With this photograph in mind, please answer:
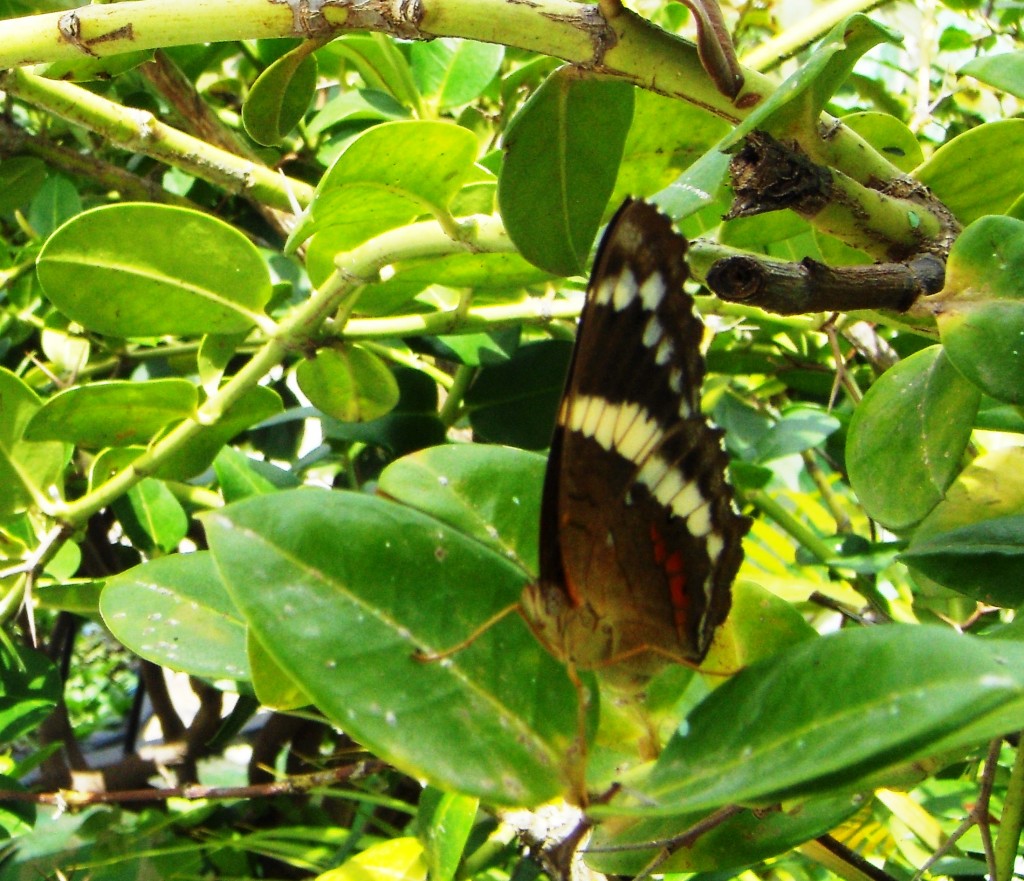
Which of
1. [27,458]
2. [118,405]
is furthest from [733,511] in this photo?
[27,458]

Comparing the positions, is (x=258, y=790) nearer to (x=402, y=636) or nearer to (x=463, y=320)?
(x=463, y=320)

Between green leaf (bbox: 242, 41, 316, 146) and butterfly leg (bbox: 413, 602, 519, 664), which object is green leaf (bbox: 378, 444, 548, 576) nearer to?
butterfly leg (bbox: 413, 602, 519, 664)

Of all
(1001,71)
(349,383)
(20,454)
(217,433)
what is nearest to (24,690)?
(20,454)

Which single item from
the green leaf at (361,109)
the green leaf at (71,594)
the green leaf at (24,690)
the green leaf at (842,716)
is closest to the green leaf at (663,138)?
the green leaf at (842,716)

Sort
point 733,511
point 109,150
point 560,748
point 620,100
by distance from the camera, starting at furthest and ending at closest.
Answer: point 109,150 → point 733,511 → point 620,100 → point 560,748

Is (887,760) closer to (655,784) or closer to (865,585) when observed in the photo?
(655,784)

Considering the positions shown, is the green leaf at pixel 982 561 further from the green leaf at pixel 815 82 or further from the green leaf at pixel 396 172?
the green leaf at pixel 396 172
